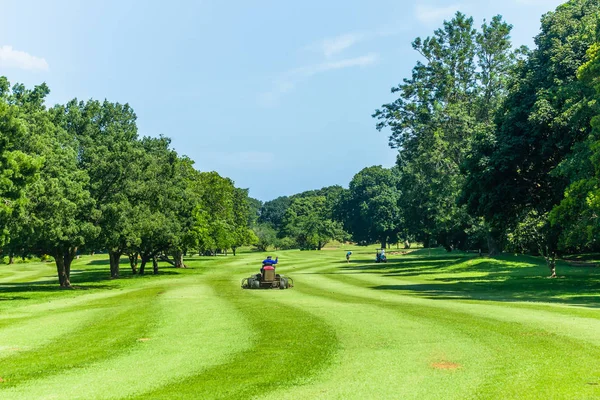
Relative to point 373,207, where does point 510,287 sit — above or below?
below

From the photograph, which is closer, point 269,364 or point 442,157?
point 269,364

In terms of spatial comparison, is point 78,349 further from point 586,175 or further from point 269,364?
point 586,175

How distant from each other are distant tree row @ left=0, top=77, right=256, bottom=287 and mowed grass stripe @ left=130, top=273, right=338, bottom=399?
19.3 m

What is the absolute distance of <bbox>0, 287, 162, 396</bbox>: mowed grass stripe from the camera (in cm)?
1280

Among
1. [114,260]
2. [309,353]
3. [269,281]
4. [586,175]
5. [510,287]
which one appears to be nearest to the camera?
[309,353]

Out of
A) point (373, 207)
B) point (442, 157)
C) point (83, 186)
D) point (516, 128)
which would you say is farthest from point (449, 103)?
point (373, 207)

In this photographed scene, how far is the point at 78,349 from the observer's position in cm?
1562

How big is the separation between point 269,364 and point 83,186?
37.5 metres

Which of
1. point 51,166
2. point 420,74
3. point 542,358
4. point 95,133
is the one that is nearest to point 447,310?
point 542,358

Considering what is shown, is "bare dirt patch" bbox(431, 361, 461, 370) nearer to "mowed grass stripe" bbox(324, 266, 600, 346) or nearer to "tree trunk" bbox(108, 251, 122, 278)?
"mowed grass stripe" bbox(324, 266, 600, 346)

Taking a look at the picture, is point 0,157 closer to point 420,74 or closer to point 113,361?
point 113,361

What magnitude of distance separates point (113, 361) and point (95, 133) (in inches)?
1723

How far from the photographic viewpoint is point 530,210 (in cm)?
4769

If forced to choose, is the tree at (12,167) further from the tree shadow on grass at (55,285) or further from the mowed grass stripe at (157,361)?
the mowed grass stripe at (157,361)
